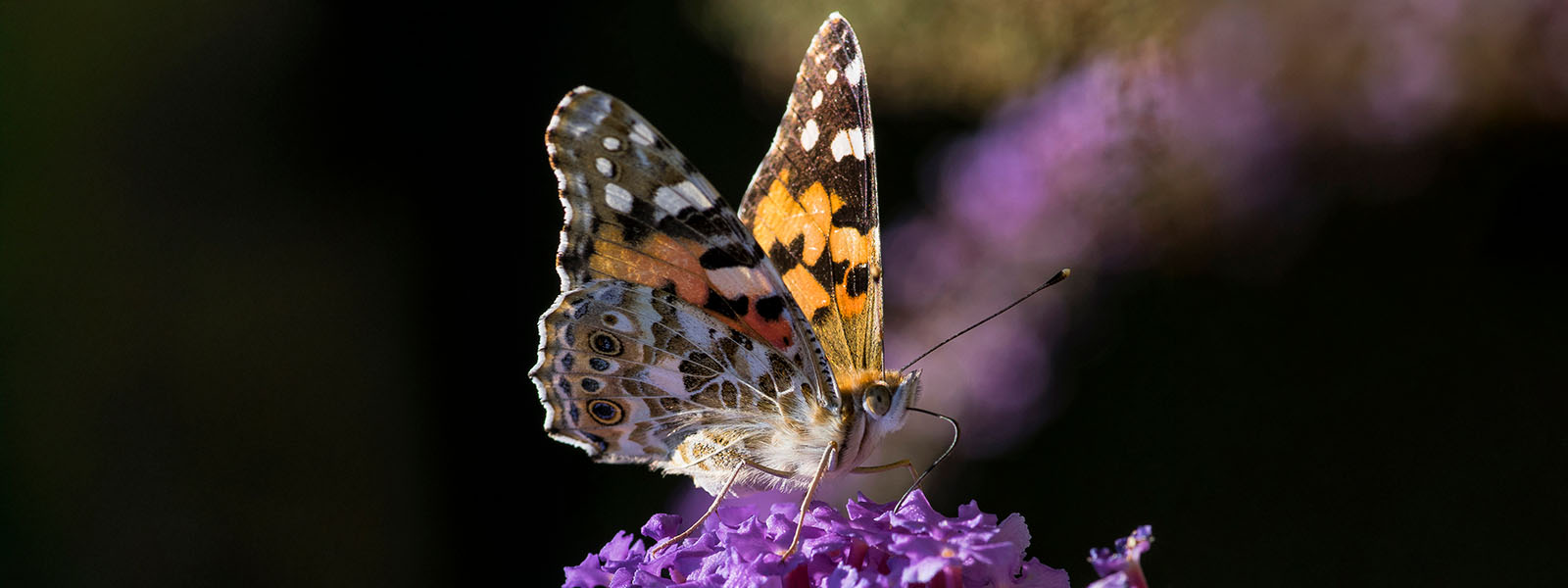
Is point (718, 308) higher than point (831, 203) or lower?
lower

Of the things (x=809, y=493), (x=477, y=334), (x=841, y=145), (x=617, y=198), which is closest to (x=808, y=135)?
(x=841, y=145)

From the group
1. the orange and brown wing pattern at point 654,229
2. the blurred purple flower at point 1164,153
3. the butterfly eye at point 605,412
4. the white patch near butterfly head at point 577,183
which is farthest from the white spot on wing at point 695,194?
the blurred purple flower at point 1164,153

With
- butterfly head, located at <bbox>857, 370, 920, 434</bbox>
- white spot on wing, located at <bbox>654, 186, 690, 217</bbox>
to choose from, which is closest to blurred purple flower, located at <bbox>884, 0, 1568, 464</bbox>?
butterfly head, located at <bbox>857, 370, 920, 434</bbox>

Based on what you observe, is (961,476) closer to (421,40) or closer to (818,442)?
(818,442)

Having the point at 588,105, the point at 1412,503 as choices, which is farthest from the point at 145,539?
the point at 1412,503

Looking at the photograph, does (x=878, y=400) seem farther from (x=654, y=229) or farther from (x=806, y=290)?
(x=654, y=229)
